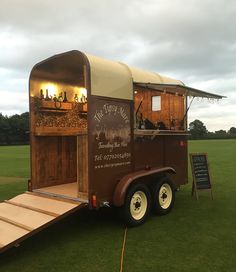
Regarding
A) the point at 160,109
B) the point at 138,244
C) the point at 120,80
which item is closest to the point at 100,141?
the point at 120,80

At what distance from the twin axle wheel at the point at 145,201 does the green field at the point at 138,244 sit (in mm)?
216

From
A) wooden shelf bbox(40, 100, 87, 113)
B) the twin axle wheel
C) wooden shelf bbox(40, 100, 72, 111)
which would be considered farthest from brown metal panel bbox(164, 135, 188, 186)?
wooden shelf bbox(40, 100, 72, 111)

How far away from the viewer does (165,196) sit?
8.14 metres

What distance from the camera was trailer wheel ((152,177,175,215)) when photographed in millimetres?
7715

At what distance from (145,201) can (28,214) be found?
253 centimetres

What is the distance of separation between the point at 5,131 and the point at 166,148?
85364 mm

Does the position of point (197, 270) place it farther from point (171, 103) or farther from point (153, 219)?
point (171, 103)

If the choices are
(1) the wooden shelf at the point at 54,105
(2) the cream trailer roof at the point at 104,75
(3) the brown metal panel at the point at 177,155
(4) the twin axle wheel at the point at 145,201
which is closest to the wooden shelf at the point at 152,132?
(3) the brown metal panel at the point at 177,155

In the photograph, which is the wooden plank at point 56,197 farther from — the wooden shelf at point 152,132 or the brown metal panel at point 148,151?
the wooden shelf at point 152,132

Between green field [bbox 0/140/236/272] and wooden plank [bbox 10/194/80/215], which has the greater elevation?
wooden plank [bbox 10/194/80/215]

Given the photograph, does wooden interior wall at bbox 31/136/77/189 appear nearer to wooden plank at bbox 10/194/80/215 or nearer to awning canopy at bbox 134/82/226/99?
wooden plank at bbox 10/194/80/215

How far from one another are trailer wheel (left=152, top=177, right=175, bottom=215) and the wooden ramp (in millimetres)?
2051

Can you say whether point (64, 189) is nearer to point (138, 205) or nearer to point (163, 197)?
point (138, 205)

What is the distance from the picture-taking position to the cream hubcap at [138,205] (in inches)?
277
